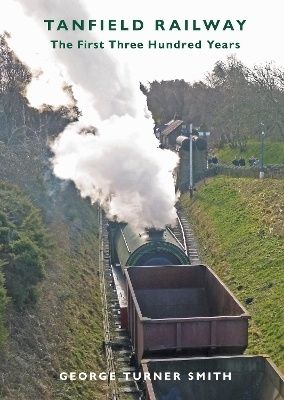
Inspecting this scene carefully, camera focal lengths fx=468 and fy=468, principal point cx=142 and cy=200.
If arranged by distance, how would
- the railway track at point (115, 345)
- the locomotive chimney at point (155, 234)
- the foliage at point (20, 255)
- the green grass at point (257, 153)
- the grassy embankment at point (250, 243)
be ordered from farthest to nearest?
the green grass at point (257, 153)
the locomotive chimney at point (155, 234)
the grassy embankment at point (250, 243)
the foliage at point (20, 255)
the railway track at point (115, 345)

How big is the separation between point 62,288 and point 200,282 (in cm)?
447

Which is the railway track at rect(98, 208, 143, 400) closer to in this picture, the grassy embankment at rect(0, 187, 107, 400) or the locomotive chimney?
the grassy embankment at rect(0, 187, 107, 400)

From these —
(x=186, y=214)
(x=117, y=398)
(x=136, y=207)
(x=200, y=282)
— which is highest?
(x=186, y=214)

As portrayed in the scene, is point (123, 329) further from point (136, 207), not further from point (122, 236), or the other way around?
point (136, 207)

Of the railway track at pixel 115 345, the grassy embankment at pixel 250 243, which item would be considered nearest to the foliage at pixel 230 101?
the grassy embankment at pixel 250 243

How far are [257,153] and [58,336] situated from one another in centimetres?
3437

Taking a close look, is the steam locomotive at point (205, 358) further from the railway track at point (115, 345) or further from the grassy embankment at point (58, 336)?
the grassy embankment at point (58, 336)

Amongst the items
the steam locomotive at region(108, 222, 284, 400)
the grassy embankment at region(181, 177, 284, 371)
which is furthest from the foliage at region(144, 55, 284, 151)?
the steam locomotive at region(108, 222, 284, 400)

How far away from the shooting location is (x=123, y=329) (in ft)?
42.5

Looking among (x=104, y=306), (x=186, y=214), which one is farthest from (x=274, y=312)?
(x=186, y=214)

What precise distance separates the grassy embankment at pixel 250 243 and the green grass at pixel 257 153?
32.2ft

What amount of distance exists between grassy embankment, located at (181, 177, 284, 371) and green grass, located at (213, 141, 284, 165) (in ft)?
32.2

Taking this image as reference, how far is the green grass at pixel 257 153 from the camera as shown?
3934cm

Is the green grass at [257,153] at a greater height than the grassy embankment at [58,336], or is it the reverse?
the green grass at [257,153]
